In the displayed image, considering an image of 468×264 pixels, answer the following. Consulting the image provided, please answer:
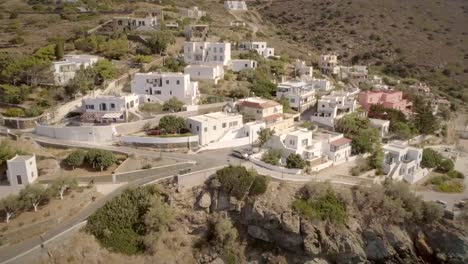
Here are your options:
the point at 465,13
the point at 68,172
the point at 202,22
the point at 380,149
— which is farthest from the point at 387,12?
the point at 68,172

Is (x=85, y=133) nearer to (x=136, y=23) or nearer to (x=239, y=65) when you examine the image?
(x=239, y=65)

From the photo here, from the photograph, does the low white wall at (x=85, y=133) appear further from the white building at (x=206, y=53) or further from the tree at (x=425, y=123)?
the tree at (x=425, y=123)

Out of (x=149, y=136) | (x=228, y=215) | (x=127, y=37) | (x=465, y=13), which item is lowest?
(x=228, y=215)

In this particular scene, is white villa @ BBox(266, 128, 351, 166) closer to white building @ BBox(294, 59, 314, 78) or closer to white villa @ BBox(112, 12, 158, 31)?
white building @ BBox(294, 59, 314, 78)

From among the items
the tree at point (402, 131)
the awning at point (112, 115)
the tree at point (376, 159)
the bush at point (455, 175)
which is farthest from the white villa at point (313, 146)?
the awning at point (112, 115)

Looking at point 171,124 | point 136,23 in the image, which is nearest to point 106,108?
point 171,124

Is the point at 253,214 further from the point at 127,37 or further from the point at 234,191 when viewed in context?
the point at 127,37
